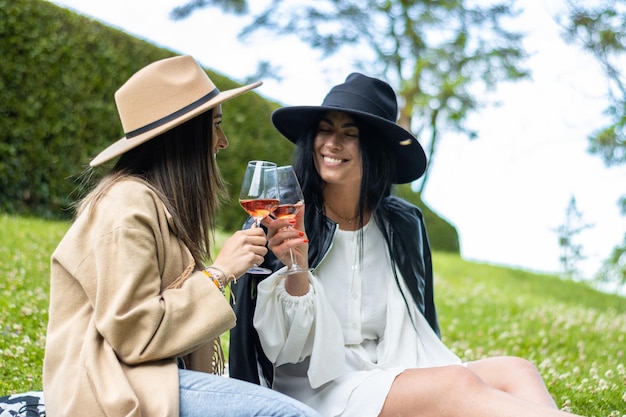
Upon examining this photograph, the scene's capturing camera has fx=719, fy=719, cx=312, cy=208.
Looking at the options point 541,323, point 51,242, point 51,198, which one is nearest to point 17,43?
point 51,198

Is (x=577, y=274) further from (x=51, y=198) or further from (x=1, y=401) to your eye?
(x=1, y=401)

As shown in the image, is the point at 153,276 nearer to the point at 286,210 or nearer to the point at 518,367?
the point at 286,210

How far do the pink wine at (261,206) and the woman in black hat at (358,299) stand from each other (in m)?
0.10

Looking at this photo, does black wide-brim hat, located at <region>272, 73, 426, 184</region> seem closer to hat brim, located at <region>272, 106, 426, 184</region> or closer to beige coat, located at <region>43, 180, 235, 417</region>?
hat brim, located at <region>272, 106, 426, 184</region>

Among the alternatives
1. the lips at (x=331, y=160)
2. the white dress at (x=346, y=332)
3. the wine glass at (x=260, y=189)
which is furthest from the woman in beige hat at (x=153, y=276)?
the lips at (x=331, y=160)

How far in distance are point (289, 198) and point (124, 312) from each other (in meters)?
0.96

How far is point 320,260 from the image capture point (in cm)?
349

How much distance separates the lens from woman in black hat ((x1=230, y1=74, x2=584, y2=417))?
2.97 metres

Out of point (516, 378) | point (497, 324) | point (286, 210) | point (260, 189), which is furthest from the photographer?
point (497, 324)

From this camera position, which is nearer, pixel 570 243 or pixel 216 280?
pixel 216 280

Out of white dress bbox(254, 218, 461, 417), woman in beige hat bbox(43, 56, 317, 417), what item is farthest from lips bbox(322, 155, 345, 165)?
woman in beige hat bbox(43, 56, 317, 417)

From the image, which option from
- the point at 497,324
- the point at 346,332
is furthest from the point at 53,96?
the point at 346,332

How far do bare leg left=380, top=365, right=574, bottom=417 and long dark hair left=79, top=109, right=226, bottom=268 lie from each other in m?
1.01

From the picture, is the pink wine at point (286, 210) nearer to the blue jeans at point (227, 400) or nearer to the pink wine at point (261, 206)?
the pink wine at point (261, 206)
